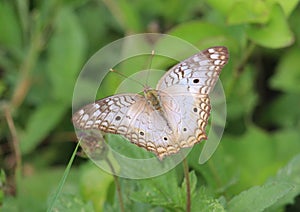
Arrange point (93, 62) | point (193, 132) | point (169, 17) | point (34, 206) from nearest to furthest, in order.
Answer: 1. point (193, 132)
2. point (34, 206)
3. point (93, 62)
4. point (169, 17)

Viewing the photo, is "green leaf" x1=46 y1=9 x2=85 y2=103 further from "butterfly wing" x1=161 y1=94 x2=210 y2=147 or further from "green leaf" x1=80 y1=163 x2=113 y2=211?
"butterfly wing" x1=161 y1=94 x2=210 y2=147

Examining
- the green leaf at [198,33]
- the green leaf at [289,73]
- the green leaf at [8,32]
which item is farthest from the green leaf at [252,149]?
the green leaf at [8,32]

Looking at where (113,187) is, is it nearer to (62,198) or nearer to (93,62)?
(62,198)

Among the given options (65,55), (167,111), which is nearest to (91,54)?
(65,55)

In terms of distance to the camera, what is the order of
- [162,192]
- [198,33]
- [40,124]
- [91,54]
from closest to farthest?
[162,192]
[198,33]
[40,124]
[91,54]

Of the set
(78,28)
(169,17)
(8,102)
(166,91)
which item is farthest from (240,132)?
(166,91)

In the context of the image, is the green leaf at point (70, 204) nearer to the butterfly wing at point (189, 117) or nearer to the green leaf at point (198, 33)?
the butterfly wing at point (189, 117)

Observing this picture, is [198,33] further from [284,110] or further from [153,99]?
[153,99]
